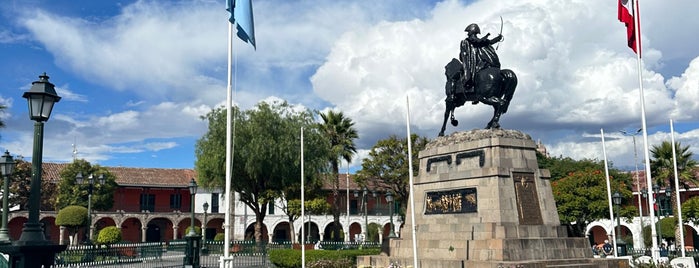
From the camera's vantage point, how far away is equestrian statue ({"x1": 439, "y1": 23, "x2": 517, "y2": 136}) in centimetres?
1761

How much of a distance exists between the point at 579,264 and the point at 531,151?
3.44 metres

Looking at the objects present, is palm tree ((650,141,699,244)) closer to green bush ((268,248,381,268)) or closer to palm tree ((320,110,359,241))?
palm tree ((320,110,359,241))

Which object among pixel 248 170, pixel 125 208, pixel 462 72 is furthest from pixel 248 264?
pixel 125 208

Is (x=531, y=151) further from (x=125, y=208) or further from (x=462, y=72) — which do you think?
(x=125, y=208)

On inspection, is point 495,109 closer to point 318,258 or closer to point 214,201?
point 318,258

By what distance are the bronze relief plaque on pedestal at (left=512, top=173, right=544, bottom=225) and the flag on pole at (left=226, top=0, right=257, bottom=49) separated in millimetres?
8341

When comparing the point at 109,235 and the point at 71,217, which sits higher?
the point at 71,217

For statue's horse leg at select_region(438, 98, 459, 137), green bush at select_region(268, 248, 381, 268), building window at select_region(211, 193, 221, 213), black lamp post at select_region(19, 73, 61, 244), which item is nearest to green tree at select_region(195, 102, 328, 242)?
green bush at select_region(268, 248, 381, 268)

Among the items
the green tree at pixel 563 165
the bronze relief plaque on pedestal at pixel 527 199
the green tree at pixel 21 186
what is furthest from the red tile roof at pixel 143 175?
the bronze relief plaque on pedestal at pixel 527 199

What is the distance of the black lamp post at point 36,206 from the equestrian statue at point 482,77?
1281 centimetres

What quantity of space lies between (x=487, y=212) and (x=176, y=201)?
43306 mm

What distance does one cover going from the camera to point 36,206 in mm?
6957

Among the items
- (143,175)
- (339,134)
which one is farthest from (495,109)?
(143,175)

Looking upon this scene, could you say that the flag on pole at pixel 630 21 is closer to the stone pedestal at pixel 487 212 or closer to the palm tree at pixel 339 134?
the stone pedestal at pixel 487 212
